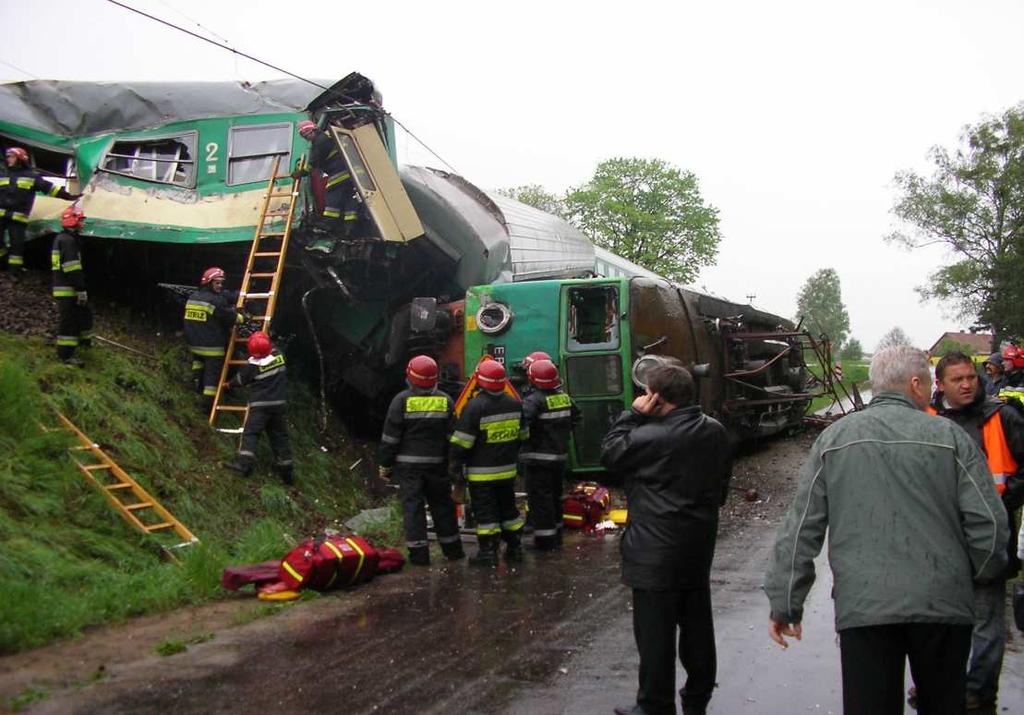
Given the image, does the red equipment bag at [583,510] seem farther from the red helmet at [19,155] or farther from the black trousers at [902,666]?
the red helmet at [19,155]

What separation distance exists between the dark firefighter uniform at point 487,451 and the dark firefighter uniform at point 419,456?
0.53ft

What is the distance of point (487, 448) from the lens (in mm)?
7168

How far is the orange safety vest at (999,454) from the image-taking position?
4473mm

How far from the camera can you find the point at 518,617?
18.4 feet

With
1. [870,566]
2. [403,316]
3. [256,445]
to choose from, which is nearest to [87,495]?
[256,445]

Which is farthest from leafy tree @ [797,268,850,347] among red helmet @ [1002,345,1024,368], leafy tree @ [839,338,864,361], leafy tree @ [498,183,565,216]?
red helmet @ [1002,345,1024,368]

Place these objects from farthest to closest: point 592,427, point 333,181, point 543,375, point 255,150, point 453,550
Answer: point 255,150 < point 333,181 < point 592,427 < point 543,375 < point 453,550

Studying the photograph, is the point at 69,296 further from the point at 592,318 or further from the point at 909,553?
the point at 909,553

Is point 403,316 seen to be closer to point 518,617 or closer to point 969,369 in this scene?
point 518,617

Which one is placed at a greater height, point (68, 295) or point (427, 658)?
point (68, 295)

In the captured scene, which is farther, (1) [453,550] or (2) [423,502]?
(1) [453,550]

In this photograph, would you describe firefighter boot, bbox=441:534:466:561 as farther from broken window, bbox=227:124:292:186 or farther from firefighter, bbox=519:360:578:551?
broken window, bbox=227:124:292:186

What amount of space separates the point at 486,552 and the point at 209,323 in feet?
12.7

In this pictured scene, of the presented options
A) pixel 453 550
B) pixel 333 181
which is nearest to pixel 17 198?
pixel 333 181
